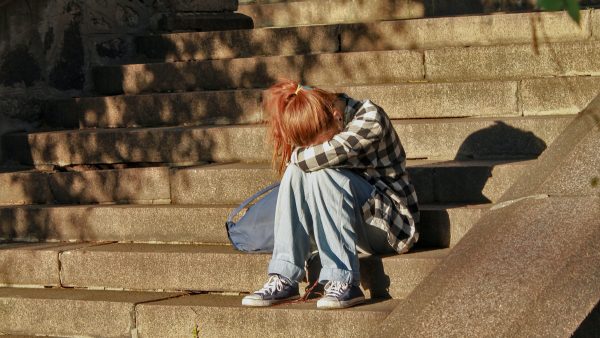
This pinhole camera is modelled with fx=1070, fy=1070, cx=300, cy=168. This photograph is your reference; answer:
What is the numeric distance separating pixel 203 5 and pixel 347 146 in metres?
3.97

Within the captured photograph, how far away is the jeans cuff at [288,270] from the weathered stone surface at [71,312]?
2.57ft

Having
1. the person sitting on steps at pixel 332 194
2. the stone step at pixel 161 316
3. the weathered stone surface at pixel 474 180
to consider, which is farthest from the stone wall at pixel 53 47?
the weathered stone surface at pixel 474 180

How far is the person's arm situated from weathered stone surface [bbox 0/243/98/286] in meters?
1.67

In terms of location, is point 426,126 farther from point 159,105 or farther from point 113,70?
point 113,70

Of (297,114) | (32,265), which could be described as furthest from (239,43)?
(297,114)

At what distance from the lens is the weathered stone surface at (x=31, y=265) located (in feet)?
18.5

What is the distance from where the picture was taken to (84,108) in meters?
7.18

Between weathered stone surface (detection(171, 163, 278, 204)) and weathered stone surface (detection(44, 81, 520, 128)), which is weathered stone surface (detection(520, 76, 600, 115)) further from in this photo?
weathered stone surface (detection(171, 163, 278, 204))

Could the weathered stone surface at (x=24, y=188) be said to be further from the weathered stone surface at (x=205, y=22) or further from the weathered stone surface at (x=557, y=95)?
the weathered stone surface at (x=557, y=95)

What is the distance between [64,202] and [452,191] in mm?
2416

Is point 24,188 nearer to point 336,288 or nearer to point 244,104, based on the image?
point 244,104

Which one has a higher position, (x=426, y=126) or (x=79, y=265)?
(x=426, y=126)

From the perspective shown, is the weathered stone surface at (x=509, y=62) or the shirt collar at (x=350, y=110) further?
the weathered stone surface at (x=509, y=62)

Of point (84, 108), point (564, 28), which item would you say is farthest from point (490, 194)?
point (84, 108)
